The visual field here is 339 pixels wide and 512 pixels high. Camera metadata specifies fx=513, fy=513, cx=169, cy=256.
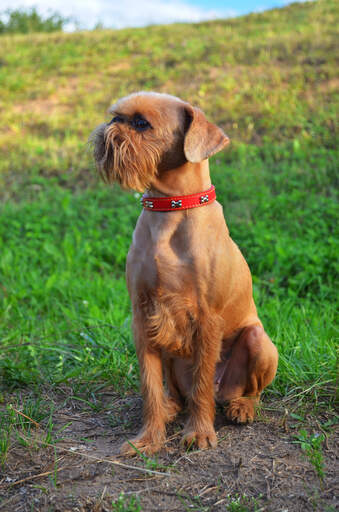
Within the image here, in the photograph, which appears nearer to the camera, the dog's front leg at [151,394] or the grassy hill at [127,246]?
the grassy hill at [127,246]

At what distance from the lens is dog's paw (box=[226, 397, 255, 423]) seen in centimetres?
297

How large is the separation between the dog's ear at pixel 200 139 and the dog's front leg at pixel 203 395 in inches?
36.4

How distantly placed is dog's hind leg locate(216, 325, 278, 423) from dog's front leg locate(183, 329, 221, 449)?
244mm

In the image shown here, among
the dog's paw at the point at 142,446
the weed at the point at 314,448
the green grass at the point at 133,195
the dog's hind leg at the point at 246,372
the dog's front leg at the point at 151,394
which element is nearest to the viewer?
the weed at the point at 314,448

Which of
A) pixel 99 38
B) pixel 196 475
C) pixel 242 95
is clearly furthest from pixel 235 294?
pixel 99 38

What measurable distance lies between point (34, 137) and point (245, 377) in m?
7.55

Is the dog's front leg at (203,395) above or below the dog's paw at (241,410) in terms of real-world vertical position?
above

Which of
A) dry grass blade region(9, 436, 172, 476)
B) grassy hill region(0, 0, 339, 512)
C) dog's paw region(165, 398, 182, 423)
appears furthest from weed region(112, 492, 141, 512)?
dog's paw region(165, 398, 182, 423)

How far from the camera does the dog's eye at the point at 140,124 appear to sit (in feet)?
8.72

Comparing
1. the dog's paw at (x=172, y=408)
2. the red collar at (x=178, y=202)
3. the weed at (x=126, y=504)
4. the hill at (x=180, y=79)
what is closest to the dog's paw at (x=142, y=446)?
the dog's paw at (x=172, y=408)

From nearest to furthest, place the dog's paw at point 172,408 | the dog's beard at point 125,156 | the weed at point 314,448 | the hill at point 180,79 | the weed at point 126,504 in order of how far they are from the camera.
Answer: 1. the weed at point 126,504
2. the weed at point 314,448
3. the dog's beard at point 125,156
4. the dog's paw at point 172,408
5. the hill at point 180,79

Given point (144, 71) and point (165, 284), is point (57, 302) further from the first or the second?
point (144, 71)

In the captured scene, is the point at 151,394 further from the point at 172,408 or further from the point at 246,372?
the point at 246,372

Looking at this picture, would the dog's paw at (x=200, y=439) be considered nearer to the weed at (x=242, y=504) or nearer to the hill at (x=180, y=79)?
the weed at (x=242, y=504)
